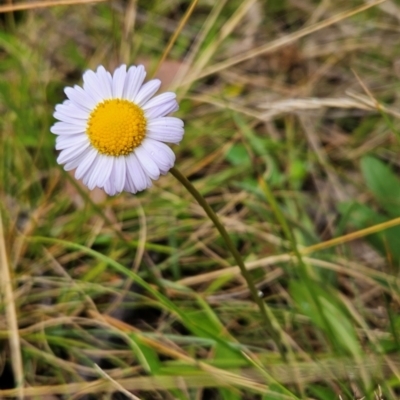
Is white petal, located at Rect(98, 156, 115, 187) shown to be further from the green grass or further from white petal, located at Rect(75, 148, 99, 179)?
the green grass

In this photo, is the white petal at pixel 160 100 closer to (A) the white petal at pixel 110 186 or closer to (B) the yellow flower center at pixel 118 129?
(B) the yellow flower center at pixel 118 129

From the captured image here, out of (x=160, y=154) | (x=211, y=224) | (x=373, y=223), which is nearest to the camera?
(x=160, y=154)

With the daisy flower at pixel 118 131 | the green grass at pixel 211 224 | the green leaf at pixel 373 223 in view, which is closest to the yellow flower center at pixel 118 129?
the daisy flower at pixel 118 131

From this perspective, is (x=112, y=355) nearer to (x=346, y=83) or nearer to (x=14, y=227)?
(x=14, y=227)

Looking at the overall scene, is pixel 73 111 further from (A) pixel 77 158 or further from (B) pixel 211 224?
(B) pixel 211 224

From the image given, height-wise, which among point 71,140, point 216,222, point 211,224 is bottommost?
point 216,222

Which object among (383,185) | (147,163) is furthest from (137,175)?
(383,185)
